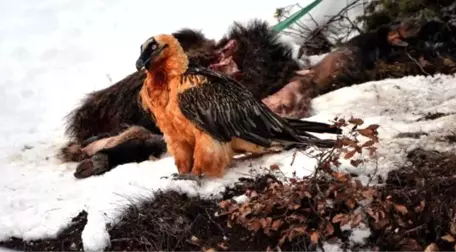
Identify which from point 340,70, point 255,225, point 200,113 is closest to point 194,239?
point 255,225

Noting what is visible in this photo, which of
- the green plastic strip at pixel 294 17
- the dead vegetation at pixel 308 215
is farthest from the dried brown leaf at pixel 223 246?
the green plastic strip at pixel 294 17

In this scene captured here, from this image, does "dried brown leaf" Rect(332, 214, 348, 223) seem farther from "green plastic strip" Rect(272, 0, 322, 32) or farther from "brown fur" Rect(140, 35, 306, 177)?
"green plastic strip" Rect(272, 0, 322, 32)

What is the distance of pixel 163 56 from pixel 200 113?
0.42 metres

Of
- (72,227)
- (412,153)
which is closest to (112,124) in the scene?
(72,227)

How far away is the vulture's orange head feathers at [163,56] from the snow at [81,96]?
2.39 ft

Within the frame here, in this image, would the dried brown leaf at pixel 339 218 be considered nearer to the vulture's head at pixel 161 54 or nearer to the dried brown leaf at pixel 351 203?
the dried brown leaf at pixel 351 203

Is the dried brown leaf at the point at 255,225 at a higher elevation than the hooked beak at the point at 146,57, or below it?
below

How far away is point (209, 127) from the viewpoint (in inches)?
204

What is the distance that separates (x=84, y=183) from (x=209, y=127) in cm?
140

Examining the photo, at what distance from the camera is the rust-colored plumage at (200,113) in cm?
519

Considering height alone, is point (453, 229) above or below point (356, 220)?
below

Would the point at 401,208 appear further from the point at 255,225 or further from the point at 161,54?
the point at 161,54

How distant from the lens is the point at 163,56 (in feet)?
17.1

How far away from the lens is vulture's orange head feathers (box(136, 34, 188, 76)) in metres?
5.17
